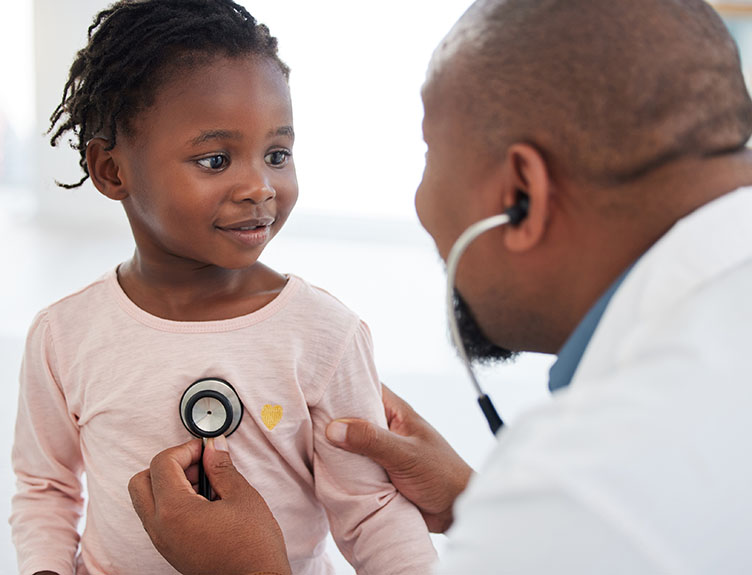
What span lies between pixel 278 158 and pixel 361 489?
0.50 metres

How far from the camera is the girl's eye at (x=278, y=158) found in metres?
1.17

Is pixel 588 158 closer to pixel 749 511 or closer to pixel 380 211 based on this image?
pixel 749 511

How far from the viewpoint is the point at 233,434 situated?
116 cm

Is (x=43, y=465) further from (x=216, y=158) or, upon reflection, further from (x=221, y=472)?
(x=216, y=158)

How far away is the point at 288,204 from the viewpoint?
1184 mm

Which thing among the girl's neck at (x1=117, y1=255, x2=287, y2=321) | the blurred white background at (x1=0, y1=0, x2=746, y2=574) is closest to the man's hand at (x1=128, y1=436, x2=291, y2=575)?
the girl's neck at (x1=117, y1=255, x2=287, y2=321)

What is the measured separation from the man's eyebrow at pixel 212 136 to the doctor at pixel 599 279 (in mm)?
322

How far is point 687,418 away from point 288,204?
2.33 feet

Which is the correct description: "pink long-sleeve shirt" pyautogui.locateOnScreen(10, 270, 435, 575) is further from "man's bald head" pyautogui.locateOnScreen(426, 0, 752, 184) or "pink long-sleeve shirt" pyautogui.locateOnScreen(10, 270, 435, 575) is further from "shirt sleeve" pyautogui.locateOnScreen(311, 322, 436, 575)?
"man's bald head" pyautogui.locateOnScreen(426, 0, 752, 184)

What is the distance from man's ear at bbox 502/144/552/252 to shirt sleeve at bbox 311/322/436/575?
1.49ft

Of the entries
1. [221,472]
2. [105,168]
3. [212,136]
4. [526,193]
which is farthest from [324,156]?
[526,193]

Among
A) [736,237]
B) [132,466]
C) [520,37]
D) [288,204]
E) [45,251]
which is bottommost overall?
[45,251]

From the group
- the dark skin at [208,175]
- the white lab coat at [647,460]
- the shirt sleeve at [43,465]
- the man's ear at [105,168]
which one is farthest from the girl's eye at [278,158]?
the white lab coat at [647,460]

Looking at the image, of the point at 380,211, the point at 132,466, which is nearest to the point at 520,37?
the point at 132,466
